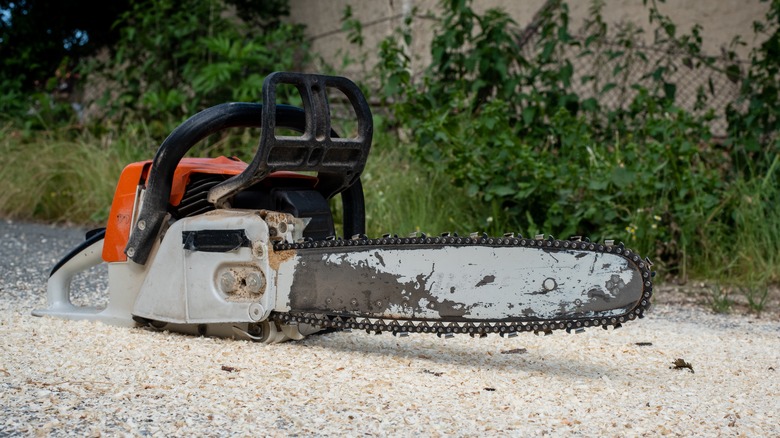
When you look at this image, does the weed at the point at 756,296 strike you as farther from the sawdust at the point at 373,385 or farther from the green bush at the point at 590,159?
the sawdust at the point at 373,385

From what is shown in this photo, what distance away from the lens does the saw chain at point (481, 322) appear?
102 inches

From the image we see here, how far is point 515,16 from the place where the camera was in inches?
369

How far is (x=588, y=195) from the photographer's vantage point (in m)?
5.27

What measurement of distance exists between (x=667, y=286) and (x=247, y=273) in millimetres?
2900

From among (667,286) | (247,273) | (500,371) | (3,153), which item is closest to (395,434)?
(500,371)

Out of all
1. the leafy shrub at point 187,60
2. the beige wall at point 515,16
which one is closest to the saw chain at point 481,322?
the beige wall at point 515,16

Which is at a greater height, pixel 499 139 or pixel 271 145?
pixel 499 139

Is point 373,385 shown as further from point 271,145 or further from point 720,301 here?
point 720,301

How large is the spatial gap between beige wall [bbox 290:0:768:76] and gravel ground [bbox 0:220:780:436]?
4.53m

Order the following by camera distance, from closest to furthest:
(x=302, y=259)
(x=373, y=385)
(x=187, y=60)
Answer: (x=373, y=385)
(x=302, y=259)
(x=187, y=60)

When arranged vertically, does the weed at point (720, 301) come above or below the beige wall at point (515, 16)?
below

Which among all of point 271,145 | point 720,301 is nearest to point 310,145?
point 271,145

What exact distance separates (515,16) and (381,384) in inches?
289

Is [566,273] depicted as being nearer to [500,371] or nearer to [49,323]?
[500,371]
